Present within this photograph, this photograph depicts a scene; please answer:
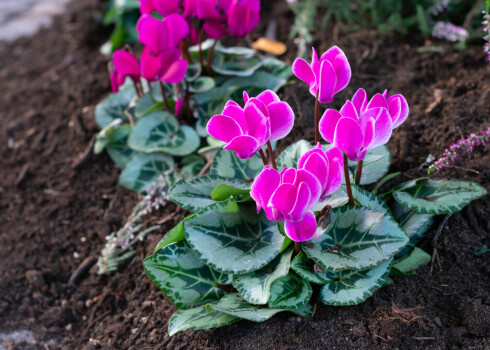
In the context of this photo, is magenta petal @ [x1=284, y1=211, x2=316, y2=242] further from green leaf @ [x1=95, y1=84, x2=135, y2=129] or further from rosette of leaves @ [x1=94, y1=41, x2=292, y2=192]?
green leaf @ [x1=95, y1=84, x2=135, y2=129]

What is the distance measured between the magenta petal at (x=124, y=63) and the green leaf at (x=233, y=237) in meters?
0.80

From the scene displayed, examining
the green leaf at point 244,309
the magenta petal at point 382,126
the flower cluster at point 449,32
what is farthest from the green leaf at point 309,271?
the flower cluster at point 449,32

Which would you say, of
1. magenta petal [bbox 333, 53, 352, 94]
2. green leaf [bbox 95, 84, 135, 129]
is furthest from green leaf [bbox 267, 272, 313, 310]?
green leaf [bbox 95, 84, 135, 129]

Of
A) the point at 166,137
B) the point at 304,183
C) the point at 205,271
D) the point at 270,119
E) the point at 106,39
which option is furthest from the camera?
the point at 106,39

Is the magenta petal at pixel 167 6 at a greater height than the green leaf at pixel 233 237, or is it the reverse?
the magenta petal at pixel 167 6

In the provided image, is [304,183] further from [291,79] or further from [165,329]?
[291,79]

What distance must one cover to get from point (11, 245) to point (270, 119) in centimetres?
152

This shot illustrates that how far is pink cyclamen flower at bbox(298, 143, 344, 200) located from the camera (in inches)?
51.6

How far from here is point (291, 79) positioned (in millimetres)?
2527

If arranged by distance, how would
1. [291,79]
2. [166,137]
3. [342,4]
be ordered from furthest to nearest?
1. [342,4]
2. [291,79]
3. [166,137]

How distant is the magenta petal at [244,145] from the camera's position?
1331mm

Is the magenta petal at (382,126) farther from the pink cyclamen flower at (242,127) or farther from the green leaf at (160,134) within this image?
the green leaf at (160,134)

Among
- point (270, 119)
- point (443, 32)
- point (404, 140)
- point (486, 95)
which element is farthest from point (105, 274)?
point (443, 32)

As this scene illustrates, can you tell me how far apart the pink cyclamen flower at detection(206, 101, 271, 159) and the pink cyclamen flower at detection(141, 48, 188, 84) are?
700 millimetres
